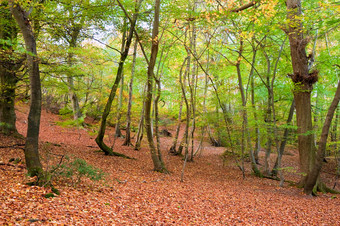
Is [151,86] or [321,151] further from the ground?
[151,86]

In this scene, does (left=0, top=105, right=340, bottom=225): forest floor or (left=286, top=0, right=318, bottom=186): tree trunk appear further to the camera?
(left=286, top=0, right=318, bottom=186): tree trunk

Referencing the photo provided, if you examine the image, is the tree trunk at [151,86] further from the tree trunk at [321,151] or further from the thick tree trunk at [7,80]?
the tree trunk at [321,151]

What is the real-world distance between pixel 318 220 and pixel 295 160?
1272 centimetres

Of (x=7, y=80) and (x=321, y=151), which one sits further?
(x=7, y=80)

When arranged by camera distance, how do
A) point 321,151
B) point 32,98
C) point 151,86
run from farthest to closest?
point 151,86
point 321,151
point 32,98

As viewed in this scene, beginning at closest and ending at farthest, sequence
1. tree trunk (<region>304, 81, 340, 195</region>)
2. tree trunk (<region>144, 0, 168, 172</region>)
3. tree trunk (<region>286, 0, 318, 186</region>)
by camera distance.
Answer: tree trunk (<region>304, 81, 340, 195</region>) → tree trunk (<region>144, 0, 168, 172</region>) → tree trunk (<region>286, 0, 318, 186</region>)

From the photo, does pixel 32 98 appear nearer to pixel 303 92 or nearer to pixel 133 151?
pixel 303 92

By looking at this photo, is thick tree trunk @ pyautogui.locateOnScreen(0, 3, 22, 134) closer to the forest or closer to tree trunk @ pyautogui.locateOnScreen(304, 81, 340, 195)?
the forest

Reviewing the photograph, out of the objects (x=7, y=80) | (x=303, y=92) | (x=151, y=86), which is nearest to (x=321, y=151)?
(x=303, y=92)

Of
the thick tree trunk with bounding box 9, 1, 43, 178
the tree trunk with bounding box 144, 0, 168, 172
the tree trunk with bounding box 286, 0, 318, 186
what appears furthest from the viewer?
the tree trunk with bounding box 286, 0, 318, 186

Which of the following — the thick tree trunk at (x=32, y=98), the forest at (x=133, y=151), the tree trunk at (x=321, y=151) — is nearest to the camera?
the forest at (x=133, y=151)

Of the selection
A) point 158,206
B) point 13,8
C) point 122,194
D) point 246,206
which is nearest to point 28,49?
point 13,8

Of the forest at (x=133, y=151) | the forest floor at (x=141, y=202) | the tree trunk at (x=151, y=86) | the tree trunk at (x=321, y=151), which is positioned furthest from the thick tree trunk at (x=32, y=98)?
the tree trunk at (x=321, y=151)

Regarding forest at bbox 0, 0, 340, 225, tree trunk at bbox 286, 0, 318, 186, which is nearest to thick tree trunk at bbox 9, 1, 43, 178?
forest at bbox 0, 0, 340, 225
